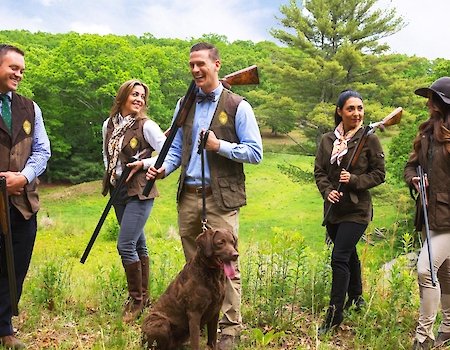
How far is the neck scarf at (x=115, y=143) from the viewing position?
4.68m

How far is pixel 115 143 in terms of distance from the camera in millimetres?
4707

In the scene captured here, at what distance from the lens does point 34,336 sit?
4.34 meters

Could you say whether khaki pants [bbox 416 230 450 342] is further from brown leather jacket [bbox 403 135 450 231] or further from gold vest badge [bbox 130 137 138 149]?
gold vest badge [bbox 130 137 138 149]

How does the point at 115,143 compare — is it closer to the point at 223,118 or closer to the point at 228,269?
the point at 223,118

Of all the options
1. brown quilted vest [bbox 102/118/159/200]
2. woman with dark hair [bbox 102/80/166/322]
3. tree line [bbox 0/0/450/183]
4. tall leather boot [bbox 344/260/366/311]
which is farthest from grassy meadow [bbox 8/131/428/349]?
tree line [bbox 0/0/450/183]

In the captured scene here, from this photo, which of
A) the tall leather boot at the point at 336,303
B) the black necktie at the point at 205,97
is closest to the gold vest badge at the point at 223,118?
the black necktie at the point at 205,97

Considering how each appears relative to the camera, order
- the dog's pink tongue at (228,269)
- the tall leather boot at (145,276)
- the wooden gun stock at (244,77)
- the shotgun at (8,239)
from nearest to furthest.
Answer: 1. the dog's pink tongue at (228,269)
2. the shotgun at (8,239)
3. the wooden gun stock at (244,77)
4. the tall leather boot at (145,276)

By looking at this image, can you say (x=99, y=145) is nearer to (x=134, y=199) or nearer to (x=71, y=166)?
(x=71, y=166)

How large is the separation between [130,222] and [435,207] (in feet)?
8.98

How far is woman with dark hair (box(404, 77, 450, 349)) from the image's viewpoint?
3873 mm

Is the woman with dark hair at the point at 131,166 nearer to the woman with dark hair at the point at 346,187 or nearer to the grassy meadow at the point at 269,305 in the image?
the grassy meadow at the point at 269,305

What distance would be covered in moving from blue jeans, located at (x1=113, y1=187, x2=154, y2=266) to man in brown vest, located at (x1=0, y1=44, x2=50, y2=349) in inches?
32.5

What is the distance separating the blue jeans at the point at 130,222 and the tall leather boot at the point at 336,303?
190 centimetres

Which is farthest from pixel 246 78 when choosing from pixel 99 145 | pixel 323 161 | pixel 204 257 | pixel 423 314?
pixel 99 145
